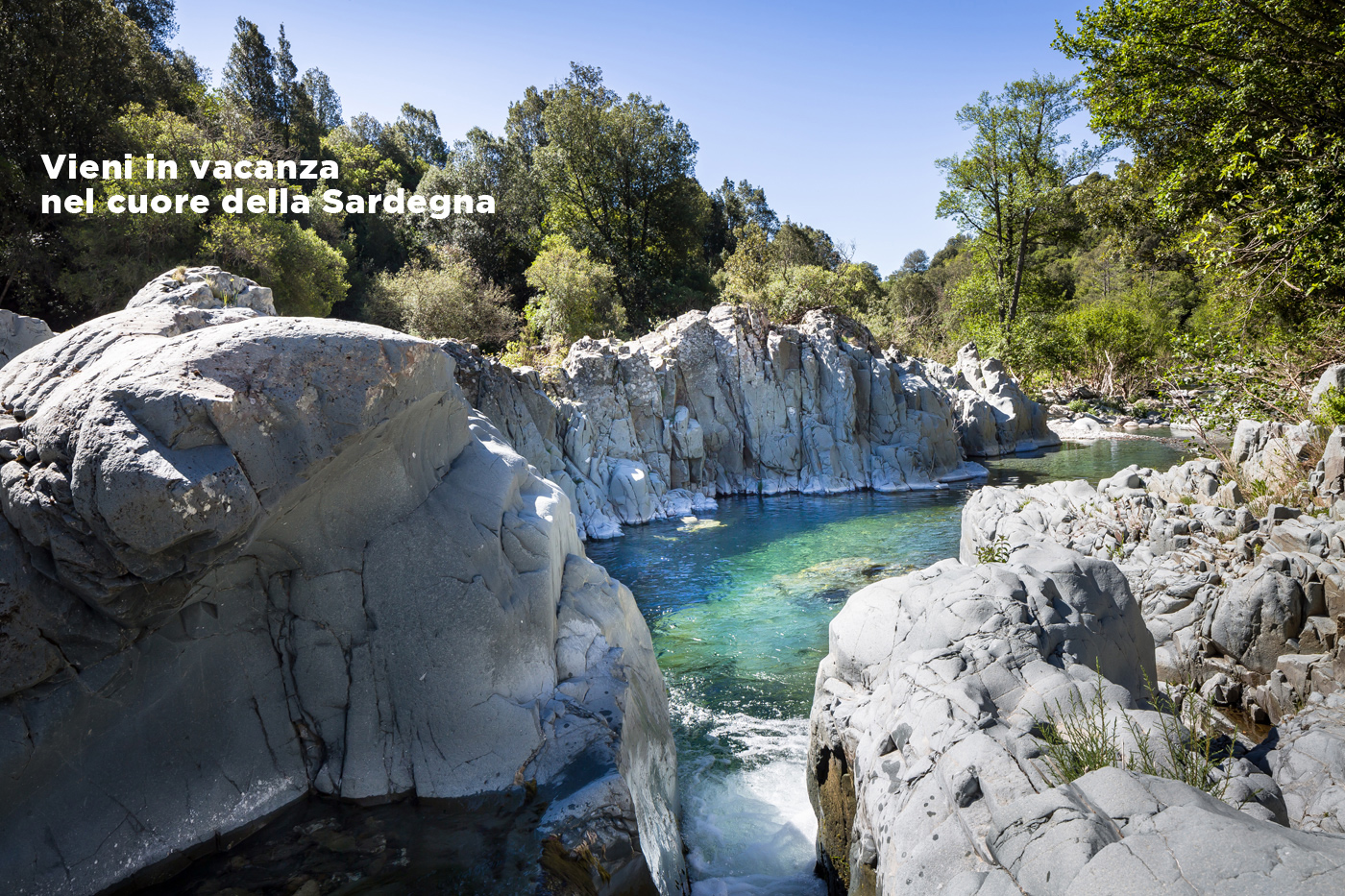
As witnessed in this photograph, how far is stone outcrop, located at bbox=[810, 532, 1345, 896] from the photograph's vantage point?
9.80 feet

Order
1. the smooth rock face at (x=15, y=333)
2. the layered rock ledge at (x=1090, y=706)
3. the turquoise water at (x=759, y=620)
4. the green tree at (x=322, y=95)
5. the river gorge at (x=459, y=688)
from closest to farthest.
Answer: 1. the layered rock ledge at (x=1090, y=706)
2. the river gorge at (x=459, y=688)
3. the turquoise water at (x=759, y=620)
4. the smooth rock face at (x=15, y=333)
5. the green tree at (x=322, y=95)

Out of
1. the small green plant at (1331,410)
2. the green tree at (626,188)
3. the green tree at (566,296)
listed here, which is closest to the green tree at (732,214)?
the green tree at (626,188)

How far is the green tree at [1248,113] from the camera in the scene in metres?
11.1

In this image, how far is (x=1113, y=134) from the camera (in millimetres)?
16531

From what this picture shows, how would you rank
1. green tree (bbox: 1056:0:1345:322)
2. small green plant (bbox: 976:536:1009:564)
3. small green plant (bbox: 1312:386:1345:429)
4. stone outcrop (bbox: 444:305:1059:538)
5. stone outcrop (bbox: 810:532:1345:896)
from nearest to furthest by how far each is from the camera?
stone outcrop (bbox: 810:532:1345:896)
small green plant (bbox: 1312:386:1345:429)
green tree (bbox: 1056:0:1345:322)
small green plant (bbox: 976:536:1009:564)
stone outcrop (bbox: 444:305:1059:538)

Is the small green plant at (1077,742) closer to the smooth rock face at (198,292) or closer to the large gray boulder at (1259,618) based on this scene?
the large gray boulder at (1259,618)

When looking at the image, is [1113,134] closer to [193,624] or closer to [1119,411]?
[193,624]

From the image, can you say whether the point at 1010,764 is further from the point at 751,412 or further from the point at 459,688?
the point at 751,412

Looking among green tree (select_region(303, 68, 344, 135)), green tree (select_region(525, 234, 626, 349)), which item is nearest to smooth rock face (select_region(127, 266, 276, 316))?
green tree (select_region(525, 234, 626, 349))

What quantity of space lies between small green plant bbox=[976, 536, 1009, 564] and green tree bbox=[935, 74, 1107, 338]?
99.8ft

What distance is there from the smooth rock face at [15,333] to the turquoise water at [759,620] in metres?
9.37

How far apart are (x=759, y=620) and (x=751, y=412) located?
15.2 m

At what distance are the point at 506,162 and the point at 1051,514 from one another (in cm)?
3933

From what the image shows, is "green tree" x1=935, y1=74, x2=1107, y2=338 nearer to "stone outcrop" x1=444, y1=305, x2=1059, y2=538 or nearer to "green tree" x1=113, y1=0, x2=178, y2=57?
"stone outcrop" x1=444, y1=305, x2=1059, y2=538
